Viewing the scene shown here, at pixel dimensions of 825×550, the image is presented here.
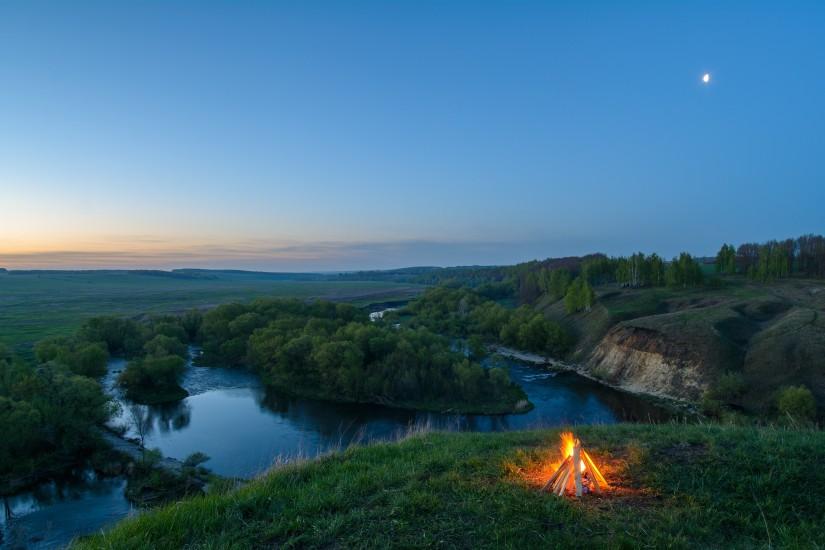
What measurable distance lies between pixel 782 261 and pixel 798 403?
56216 mm

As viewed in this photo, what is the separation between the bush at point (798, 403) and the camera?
1305 inches

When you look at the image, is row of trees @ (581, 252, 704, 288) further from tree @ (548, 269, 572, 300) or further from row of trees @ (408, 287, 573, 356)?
row of trees @ (408, 287, 573, 356)

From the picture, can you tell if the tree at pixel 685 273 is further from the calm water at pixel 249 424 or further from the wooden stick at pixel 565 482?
the wooden stick at pixel 565 482

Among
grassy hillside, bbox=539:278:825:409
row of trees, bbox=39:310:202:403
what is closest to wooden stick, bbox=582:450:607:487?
grassy hillside, bbox=539:278:825:409

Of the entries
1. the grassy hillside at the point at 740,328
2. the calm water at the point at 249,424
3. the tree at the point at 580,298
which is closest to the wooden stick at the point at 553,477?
the calm water at the point at 249,424

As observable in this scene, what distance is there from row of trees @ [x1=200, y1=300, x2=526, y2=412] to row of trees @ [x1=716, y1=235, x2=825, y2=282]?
2398 inches

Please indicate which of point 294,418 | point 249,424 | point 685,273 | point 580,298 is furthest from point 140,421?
point 685,273

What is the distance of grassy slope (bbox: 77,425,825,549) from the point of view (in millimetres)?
5695

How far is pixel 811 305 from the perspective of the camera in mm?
54062

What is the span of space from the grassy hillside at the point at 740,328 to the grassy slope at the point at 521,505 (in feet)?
132

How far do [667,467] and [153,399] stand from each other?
47.0m

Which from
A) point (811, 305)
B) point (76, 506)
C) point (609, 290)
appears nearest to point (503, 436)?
point (76, 506)

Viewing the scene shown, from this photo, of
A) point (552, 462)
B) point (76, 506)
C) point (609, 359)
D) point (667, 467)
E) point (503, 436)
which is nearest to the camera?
point (667, 467)

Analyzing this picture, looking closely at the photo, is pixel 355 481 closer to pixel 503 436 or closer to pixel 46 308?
pixel 503 436
